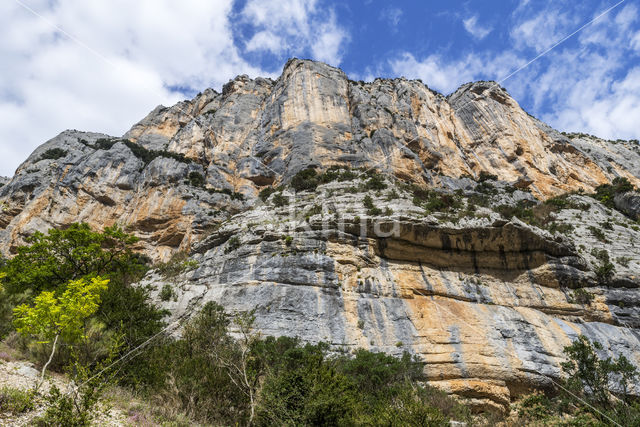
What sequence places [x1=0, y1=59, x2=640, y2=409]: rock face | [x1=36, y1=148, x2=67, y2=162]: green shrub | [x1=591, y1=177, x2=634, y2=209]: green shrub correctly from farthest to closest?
[x1=36, y1=148, x2=67, y2=162]: green shrub → [x1=591, y1=177, x2=634, y2=209]: green shrub → [x1=0, y1=59, x2=640, y2=409]: rock face

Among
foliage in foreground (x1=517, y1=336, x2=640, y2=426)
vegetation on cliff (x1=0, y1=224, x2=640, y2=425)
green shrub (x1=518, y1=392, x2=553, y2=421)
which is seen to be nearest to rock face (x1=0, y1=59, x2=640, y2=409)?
green shrub (x1=518, y1=392, x2=553, y2=421)

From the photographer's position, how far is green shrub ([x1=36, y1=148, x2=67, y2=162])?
46.8 meters

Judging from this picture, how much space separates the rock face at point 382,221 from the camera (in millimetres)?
18141

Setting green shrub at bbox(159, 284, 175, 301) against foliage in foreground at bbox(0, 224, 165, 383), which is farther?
green shrub at bbox(159, 284, 175, 301)

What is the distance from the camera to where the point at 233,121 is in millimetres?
50844

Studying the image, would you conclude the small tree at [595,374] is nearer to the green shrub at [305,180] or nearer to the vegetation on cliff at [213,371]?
the vegetation on cliff at [213,371]

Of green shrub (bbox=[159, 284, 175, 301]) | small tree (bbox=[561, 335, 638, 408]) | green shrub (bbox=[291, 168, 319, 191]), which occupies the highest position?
green shrub (bbox=[291, 168, 319, 191])

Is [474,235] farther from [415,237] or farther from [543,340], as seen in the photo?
[543,340]

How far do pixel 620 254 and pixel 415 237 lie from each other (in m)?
15.5

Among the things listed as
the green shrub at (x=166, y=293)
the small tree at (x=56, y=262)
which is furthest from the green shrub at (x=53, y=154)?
the green shrub at (x=166, y=293)

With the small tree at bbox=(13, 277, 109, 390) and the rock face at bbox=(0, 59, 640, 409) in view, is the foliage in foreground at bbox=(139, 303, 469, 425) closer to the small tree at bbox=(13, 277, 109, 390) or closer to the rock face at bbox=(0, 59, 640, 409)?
the small tree at bbox=(13, 277, 109, 390)

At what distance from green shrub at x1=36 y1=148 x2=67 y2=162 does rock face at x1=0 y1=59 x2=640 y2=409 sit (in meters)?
0.36

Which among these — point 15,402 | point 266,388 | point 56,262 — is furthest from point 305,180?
point 15,402

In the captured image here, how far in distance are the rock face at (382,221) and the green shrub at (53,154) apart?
364mm
